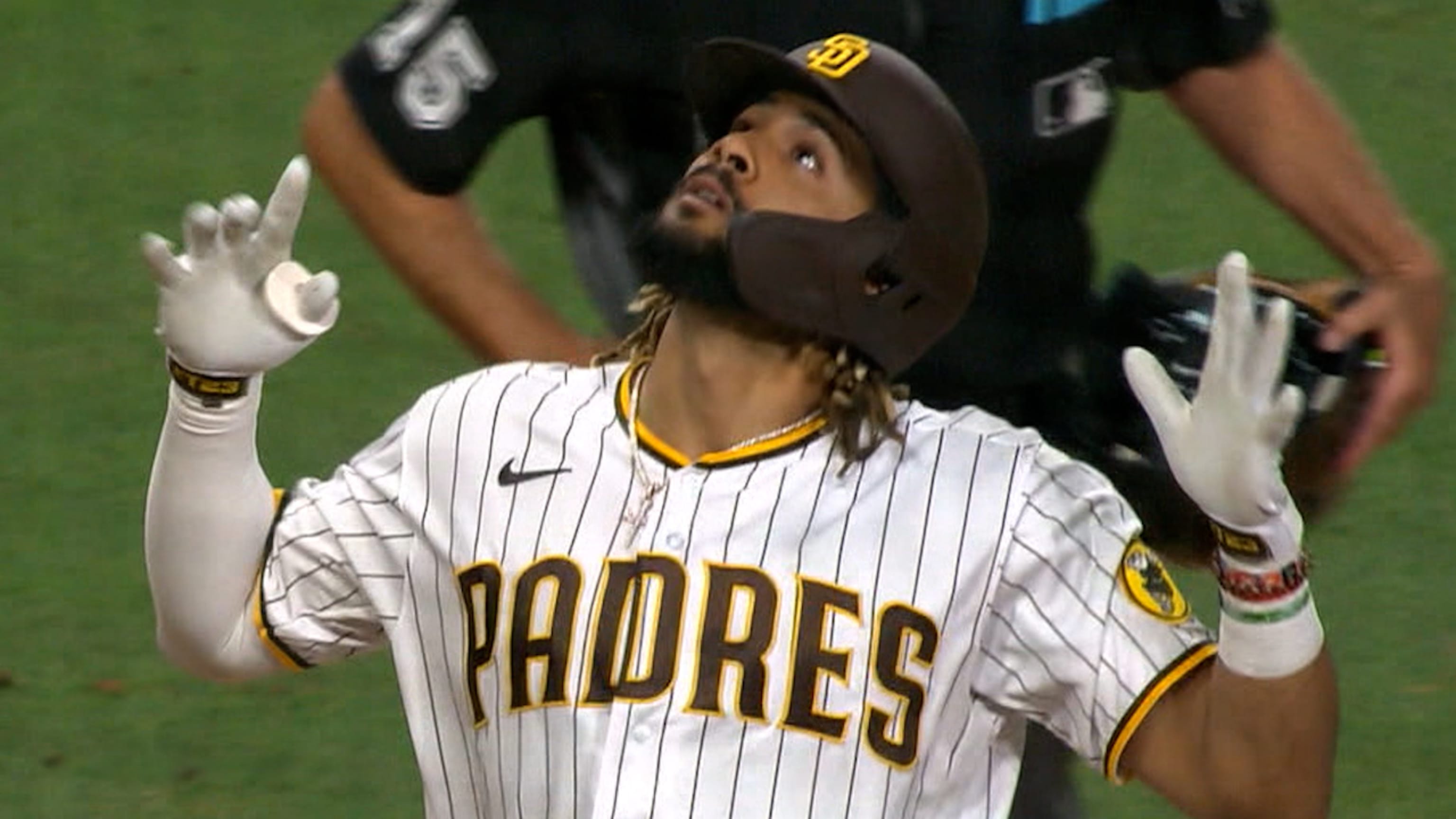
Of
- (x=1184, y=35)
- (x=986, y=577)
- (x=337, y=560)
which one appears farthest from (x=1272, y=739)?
(x=1184, y=35)

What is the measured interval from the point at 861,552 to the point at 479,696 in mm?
473

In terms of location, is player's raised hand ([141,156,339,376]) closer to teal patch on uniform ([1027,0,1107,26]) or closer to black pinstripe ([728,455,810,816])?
black pinstripe ([728,455,810,816])

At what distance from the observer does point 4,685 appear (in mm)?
6191

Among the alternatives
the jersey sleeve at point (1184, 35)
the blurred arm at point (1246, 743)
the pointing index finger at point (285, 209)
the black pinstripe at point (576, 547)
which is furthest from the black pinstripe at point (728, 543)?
the jersey sleeve at point (1184, 35)

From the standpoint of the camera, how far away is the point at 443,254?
429 cm

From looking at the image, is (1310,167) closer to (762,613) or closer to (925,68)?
(925,68)

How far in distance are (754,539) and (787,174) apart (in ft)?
1.34

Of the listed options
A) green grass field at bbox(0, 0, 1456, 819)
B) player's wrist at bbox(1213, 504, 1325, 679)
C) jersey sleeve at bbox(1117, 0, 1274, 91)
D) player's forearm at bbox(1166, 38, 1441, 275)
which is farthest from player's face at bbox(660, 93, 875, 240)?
green grass field at bbox(0, 0, 1456, 819)

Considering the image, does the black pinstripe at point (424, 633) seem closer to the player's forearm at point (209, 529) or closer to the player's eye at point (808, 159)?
the player's forearm at point (209, 529)

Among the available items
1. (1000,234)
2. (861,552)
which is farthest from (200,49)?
(861,552)

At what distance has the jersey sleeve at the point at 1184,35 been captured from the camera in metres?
4.41

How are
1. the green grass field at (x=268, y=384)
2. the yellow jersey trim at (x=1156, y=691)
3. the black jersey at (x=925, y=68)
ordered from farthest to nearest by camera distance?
the green grass field at (x=268, y=384)
the black jersey at (x=925, y=68)
the yellow jersey trim at (x=1156, y=691)

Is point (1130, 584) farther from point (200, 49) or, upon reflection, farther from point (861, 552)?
point (200, 49)

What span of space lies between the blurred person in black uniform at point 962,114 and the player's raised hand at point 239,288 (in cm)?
61
